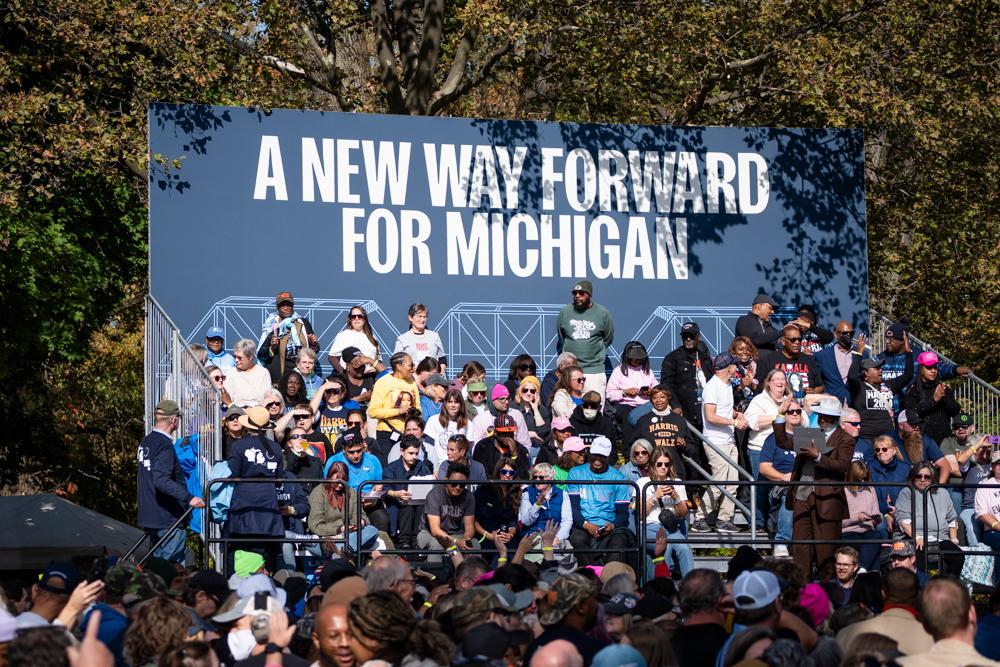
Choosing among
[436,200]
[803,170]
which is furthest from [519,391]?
[803,170]

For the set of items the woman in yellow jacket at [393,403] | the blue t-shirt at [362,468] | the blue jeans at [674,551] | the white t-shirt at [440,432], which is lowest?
the blue jeans at [674,551]

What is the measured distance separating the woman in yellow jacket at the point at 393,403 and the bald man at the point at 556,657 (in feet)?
27.4

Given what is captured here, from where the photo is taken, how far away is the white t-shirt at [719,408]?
16.2 meters

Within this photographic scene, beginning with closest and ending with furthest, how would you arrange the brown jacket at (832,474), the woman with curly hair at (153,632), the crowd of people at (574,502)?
the woman with curly hair at (153,632), the crowd of people at (574,502), the brown jacket at (832,474)

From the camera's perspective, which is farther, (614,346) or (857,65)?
(857,65)

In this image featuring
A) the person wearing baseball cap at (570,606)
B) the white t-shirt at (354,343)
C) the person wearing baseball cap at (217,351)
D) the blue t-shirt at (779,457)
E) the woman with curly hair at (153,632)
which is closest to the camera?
the woman with curly hair at (153,632)

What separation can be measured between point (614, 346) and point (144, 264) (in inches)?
409

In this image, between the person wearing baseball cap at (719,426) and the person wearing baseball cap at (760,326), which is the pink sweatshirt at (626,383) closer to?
the person wearing baseball cap at (719,426)

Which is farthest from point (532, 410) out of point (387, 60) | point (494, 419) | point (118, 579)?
point (387, 60)

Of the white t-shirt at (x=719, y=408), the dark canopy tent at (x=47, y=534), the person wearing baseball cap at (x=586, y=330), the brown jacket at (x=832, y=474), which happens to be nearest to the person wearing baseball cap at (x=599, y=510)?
the brown jacket at (x=832, y=474)

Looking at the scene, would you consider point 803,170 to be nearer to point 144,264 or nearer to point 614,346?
point 614,346

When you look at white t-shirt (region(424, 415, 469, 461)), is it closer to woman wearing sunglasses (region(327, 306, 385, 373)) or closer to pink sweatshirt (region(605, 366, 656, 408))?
pink sweatshirt (region(605, 366, 656, 408))

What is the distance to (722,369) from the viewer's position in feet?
54.4

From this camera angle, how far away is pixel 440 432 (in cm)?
1552
